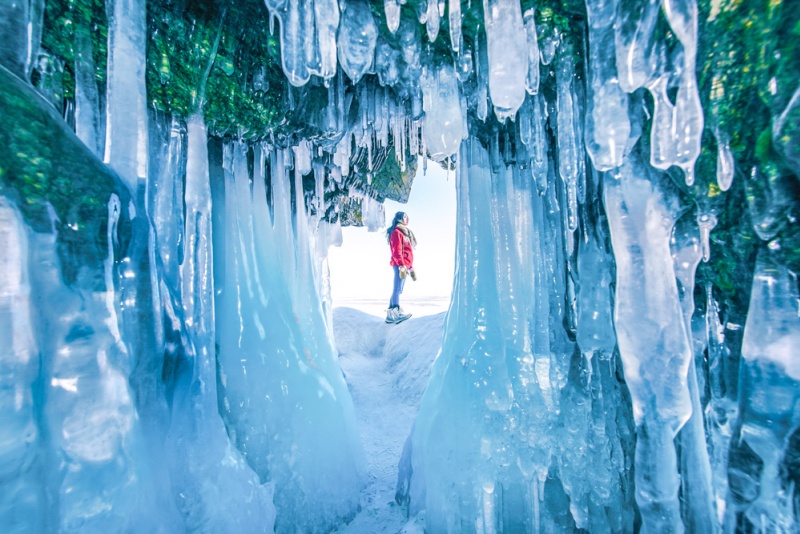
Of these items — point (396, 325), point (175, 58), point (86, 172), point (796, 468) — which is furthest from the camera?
point (396, 325)

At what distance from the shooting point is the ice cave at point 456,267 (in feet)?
3.79

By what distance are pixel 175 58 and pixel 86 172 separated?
959 mm

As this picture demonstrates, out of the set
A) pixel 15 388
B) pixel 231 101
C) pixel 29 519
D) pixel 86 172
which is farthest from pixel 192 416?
pixel 231 101

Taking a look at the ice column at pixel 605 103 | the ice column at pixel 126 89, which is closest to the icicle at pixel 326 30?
the ice column at pixel 126 89

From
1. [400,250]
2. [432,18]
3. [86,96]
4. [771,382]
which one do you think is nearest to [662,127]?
[771,382]

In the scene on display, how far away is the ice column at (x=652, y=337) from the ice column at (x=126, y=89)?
8.69 ft

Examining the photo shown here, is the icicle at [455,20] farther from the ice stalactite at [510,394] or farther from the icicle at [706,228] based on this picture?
the icicle at [706,228]

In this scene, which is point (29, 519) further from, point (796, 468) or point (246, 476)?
point (796, 468)

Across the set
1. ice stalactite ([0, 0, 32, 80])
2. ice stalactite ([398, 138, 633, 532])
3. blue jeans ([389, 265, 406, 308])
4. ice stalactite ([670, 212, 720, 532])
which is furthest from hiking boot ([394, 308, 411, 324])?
ice stalactite ([0, 0, 32, 80])

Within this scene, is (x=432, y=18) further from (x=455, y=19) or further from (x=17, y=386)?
(x=17, y=386)

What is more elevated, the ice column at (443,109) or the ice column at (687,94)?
the ice column at (443,109)

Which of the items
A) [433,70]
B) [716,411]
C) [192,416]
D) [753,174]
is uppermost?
[433,70]

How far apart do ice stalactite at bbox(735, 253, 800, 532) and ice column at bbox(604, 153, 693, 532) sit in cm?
21

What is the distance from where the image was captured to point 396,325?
7.83 metres
